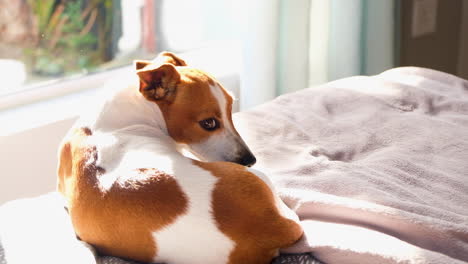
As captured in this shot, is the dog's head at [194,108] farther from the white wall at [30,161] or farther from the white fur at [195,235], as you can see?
the white wall at [30,161]

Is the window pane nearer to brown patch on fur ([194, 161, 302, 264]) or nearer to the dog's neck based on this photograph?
the dog's neck

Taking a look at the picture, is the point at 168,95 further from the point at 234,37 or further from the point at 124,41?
the point at 124,41

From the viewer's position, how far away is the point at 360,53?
2850 millimetres

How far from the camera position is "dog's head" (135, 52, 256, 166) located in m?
1.31

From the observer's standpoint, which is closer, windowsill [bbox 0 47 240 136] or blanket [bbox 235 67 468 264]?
blanket [bbox 235 67 468 264]

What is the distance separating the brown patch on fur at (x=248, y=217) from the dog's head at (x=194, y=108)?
211 millimetres

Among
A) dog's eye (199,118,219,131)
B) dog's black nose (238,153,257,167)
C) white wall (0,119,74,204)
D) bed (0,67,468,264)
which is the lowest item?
white wall (0,119,74,204)

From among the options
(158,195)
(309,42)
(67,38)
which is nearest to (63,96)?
(67,38)

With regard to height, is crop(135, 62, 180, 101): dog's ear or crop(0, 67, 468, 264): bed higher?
crop(135, 62, 180, 101): dog's ear

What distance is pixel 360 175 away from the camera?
4.57 feet

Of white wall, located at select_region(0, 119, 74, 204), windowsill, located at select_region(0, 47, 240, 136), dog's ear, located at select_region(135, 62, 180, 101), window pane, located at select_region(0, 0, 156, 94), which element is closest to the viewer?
dog's ear, located at select_region(135, 62, 180, 101)

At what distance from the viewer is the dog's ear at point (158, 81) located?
1287 millimetres

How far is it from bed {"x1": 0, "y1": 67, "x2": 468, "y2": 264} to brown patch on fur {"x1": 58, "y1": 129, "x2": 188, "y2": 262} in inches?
1.5

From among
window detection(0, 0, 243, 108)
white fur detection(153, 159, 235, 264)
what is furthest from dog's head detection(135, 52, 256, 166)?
window detection(0, 0, 243, 108)
